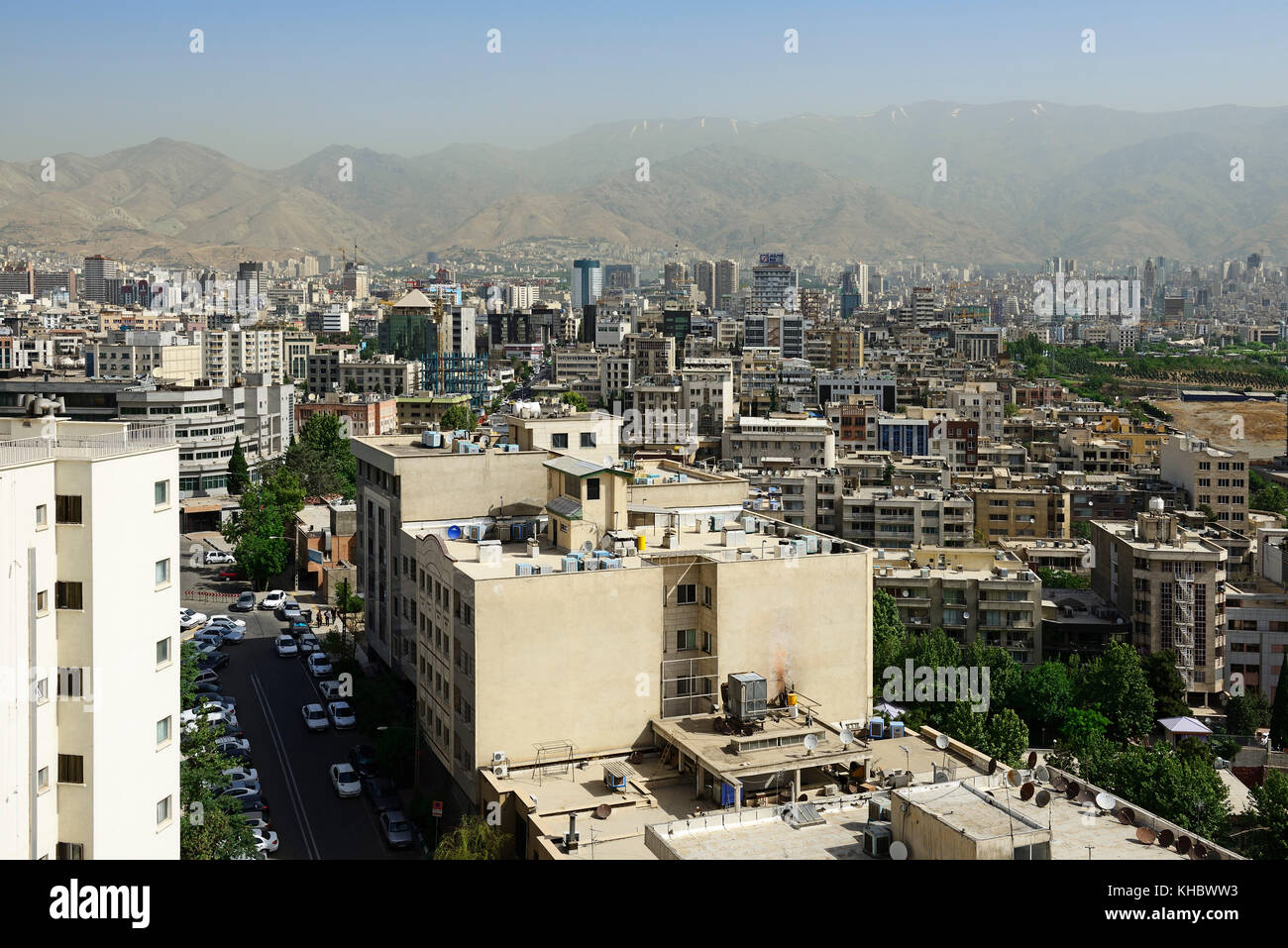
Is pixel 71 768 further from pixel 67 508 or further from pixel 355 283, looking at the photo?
pixel 355 283

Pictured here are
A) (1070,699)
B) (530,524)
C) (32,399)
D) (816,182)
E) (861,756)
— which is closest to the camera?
(32,399)

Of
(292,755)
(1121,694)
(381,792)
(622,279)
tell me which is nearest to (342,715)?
(292,755)

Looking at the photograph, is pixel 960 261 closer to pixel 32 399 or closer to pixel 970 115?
pixel 970 115

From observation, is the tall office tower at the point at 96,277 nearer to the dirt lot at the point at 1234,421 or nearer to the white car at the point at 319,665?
the dirt lot at the point at 1234,421

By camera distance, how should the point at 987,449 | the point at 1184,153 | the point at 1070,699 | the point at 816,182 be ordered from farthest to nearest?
the point at 816,182, the point at 1184,153, the point at 987,449, the point at 1070,699

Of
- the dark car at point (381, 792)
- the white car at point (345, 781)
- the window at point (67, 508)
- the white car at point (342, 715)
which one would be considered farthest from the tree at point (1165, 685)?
the window at point (67, 508)

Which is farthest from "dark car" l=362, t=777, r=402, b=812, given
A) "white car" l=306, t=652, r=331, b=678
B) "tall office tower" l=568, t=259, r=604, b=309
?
"tall office tower" l=568, t=259, r=604, b=309

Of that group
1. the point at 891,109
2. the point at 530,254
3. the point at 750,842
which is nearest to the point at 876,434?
the point at 750,842
